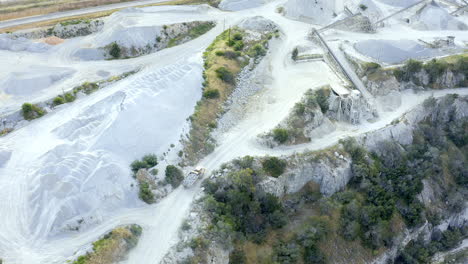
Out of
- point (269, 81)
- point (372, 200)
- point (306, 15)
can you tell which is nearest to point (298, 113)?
point (269, 81)

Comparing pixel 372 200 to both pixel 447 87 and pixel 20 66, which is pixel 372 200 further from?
pixel 20 66

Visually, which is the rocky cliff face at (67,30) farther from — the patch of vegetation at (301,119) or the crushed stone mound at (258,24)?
the patch of vegetation at (301,119)

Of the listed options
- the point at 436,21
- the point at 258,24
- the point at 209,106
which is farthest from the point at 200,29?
the point at 436,21

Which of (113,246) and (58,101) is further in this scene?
(58,101)

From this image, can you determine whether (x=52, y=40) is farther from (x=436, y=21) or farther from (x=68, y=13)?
(x=436, y=21)

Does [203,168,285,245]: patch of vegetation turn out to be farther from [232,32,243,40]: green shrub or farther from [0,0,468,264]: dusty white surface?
[232,32,243,40]: green shrub

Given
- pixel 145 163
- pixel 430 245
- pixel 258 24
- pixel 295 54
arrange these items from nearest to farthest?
1. pixel 145 163
2. pixel 430 245
3. pixel 295 54
4. pixel 258 24

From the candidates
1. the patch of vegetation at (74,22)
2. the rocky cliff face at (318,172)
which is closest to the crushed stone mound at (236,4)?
the patch of vegetation at (74,22)
